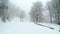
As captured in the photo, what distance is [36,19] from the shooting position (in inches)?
1705

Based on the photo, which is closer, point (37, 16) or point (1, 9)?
point (1, 9)

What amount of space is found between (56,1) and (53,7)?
5.67ft

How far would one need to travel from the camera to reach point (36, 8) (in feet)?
143

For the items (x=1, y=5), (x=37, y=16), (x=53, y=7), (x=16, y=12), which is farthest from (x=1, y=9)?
(x=16, y=12)

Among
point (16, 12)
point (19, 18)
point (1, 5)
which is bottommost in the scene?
point (19, 18)

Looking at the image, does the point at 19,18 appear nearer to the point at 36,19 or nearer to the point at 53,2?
the point at 36,19

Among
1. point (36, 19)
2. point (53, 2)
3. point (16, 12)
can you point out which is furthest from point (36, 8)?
point (16, 12)

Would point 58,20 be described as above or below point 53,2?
below

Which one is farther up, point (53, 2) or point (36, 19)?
point (53, 2)

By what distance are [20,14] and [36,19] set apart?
2469 cm

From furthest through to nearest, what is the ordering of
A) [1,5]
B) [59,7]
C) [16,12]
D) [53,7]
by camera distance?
[16,12], [53,7], [59,7], [1,5]

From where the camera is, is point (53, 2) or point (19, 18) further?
point (19, 18)

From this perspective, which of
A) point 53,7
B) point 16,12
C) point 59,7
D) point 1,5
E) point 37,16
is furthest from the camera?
point 16,12

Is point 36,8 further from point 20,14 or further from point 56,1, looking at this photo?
point 20,14
